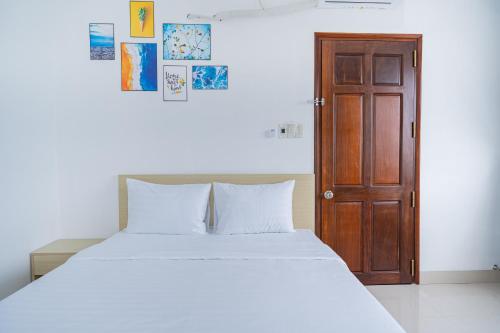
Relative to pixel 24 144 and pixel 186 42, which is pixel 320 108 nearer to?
pixel 186 42

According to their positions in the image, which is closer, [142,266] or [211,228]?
[142,266]

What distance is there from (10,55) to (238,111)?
1.69 m

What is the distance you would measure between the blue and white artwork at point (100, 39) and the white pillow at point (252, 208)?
1.46 metres

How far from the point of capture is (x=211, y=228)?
3.11 m

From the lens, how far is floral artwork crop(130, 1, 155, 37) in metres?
3.19

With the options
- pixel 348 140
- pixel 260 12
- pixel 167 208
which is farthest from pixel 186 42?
pixel 348 140

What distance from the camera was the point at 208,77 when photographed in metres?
3.23

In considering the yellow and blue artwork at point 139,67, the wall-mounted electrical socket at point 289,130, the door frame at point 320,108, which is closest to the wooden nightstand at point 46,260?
the yellow and blue artwork at point 139,67

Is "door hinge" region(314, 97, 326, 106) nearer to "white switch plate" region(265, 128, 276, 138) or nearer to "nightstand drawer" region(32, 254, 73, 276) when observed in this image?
"white switch plate" region(265, 128, 276, 138)

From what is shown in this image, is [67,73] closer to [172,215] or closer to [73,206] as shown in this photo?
[73,206]

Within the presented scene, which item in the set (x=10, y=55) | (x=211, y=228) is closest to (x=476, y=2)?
(x=211, y=228)

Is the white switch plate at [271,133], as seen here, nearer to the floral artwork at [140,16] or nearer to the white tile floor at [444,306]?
the floral artwork at [140,16]

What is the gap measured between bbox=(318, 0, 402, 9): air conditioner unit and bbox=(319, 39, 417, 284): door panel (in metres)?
0.28

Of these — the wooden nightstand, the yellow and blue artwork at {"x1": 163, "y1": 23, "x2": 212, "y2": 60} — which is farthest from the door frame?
the wooden nightstand
